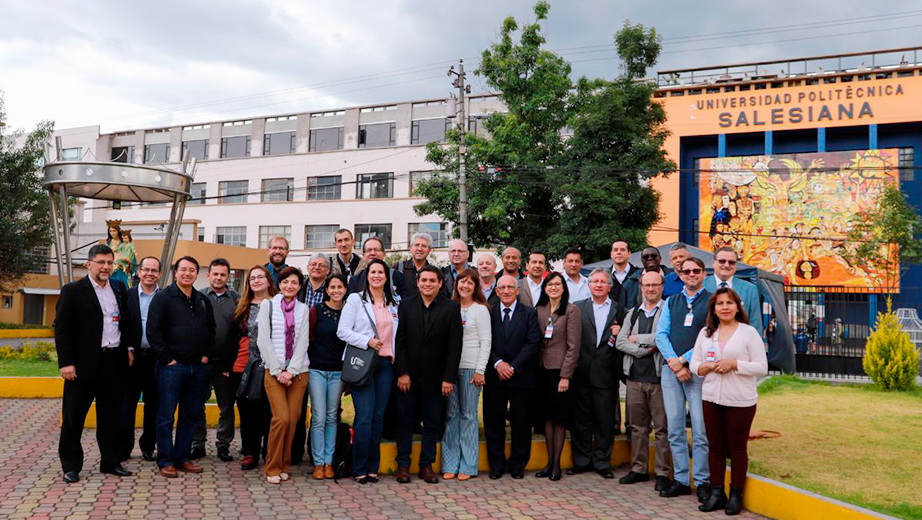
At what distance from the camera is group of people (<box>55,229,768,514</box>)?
6242 millimetres

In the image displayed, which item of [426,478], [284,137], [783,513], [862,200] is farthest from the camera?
[284,137]

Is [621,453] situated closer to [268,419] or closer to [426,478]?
[426,478]

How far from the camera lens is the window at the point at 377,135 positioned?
4625 cm

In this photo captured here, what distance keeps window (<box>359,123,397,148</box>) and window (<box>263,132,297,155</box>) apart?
197 inches

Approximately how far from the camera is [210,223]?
50594 millimetres

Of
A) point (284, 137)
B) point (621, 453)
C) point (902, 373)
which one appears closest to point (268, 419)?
point (621, 453)

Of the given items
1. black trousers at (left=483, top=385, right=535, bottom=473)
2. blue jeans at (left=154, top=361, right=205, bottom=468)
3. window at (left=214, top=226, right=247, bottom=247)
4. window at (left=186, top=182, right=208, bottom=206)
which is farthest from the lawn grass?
window at (left=186, top=182, right=208, bottom=206)

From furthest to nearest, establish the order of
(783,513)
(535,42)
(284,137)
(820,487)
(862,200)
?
(284,137), (862,200), (535,42), (820,487), (783,513)

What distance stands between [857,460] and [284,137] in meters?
46.0

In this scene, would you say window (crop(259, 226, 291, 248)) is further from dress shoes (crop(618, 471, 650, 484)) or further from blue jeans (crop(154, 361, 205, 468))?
dress shoes (crop(618, 471, 650, 484))

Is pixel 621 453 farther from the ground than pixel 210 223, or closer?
closer

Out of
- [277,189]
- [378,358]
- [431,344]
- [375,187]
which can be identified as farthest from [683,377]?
[277,189]

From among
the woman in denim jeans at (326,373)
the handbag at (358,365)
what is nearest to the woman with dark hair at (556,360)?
the handbag at (358,365)

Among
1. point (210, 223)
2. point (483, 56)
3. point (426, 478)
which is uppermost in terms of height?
point (483, 56)
